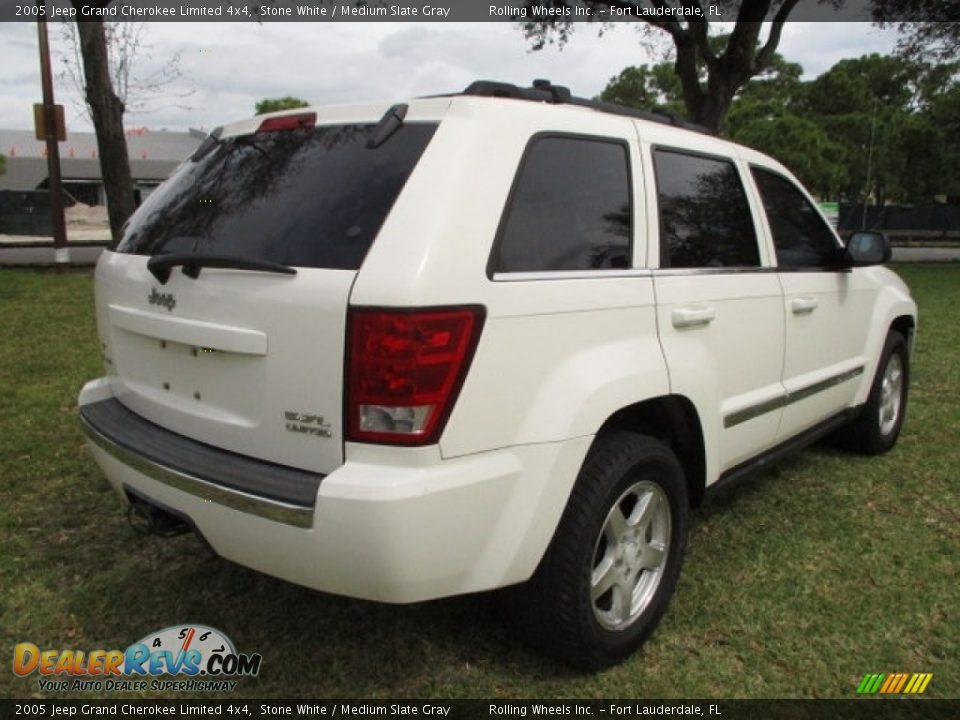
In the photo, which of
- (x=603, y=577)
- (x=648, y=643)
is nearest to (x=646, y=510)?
(x=603, y=577)

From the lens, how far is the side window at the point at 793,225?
3.66m

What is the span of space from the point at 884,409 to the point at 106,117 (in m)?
11.0

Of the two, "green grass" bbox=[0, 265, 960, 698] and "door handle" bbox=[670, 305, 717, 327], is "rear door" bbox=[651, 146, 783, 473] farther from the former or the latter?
"green grass" bbox=[0, 265, 960, 698]

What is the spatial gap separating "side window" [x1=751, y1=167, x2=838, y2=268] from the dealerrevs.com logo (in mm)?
2780

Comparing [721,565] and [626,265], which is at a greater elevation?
[626,265]

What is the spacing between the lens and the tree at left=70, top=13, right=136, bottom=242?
11242 millimetres

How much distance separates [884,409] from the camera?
482 centimetres

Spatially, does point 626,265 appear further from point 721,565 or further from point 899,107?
point 899,107

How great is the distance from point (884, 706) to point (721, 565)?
926mm

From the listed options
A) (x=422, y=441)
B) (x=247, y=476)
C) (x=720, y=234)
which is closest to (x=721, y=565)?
(x=720, y=234)

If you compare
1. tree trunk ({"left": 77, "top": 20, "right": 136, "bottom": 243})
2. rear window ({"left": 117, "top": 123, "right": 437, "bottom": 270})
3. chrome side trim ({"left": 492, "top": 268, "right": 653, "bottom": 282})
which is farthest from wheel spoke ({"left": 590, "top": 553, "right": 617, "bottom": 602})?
tree trunk ({"left": 77, "top": 20, "right": 136, "bottom": 243})

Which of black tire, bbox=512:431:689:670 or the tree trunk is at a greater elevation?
the tree trunk

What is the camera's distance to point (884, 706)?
2494 mm

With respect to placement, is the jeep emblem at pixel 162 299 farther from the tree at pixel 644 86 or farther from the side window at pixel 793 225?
the tree at pixel 644 86
